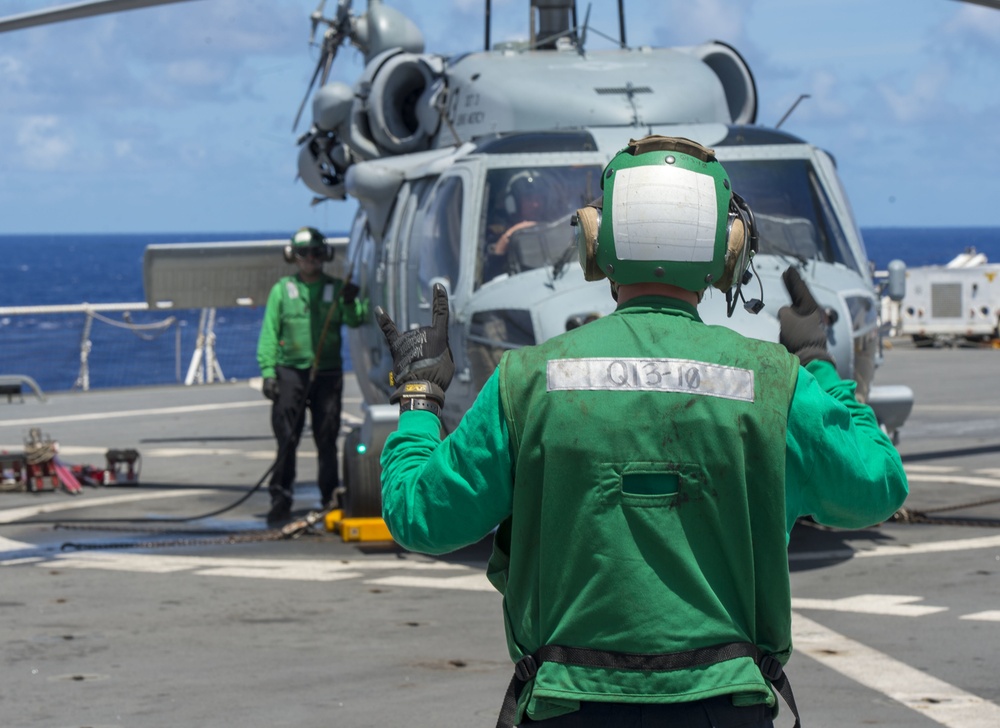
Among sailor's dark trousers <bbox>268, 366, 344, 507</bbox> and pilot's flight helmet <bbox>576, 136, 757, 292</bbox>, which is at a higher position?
pilot's flight helmet <bbox>576, 136, 757, 292</bbox>

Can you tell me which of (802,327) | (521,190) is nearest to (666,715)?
(802,327)

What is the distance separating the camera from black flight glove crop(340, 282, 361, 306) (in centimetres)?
1080

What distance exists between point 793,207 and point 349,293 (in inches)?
127

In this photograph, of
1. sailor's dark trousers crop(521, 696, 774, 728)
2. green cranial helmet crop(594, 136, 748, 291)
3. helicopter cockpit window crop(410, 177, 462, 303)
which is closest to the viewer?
sailor's dark trousers crop(521, 696, 774, 728)

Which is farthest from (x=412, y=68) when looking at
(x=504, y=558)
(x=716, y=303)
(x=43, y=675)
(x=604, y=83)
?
(x=504, y=558)

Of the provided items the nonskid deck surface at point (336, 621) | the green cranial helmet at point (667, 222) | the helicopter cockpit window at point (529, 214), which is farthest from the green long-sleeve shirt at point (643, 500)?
the helicopter cockpit window at point (529, 214)

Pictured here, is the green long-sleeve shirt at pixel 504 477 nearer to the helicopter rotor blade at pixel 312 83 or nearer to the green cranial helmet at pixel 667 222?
the green cranial helmet at pixel 667 222

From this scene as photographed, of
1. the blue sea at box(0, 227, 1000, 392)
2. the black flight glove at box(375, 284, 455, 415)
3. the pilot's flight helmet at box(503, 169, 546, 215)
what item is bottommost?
the blue sea at box(0, 227, 1000, 392)

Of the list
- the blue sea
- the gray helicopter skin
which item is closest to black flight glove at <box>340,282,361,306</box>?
the gray helicopter skin

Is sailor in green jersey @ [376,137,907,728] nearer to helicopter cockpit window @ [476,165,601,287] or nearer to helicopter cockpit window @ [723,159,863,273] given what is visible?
helicopter cockpit window @ [476,165,601,287]

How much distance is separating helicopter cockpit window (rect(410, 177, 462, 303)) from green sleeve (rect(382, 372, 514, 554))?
244 inches

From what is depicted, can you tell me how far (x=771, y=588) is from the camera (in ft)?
9.12

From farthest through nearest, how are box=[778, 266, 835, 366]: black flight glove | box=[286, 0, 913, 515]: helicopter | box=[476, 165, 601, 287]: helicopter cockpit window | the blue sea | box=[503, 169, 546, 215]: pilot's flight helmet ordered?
the blue sea
box=[503, 169, 546, 215]: pilot's flight helmet
box=[476, 165, 601, 287]: helicopter cockpit window
box=[286, 0, 913, 515]: helicopter
box=[778, 266, 835, 366]: black flight glove

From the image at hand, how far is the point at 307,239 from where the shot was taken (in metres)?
10.8
